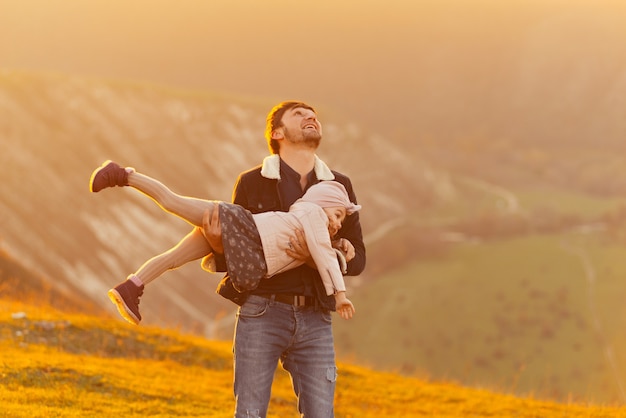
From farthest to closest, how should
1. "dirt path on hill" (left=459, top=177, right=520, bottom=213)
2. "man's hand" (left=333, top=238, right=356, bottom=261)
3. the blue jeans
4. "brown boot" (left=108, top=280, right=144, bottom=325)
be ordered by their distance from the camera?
1. "dirt path on hill" (left=459, top=177, right=520, bottom=213)
2. "man's hand" (left=333, top=238, right=356, bottom=261)
3. the blue jeans
4. "brown boot" (left=108, top=280, right=144, bottom=325)

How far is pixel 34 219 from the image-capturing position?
7438 centimetres

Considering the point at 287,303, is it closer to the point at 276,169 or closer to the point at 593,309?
the point at 276,169

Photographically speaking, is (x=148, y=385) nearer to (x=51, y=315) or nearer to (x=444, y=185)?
(x=51, y=315)

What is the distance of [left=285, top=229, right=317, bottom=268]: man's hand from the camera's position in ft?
19.7

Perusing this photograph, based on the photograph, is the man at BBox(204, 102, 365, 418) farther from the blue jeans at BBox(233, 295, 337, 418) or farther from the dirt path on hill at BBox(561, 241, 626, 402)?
the dirt path on hill at BBox(561, 241, 626, 402)

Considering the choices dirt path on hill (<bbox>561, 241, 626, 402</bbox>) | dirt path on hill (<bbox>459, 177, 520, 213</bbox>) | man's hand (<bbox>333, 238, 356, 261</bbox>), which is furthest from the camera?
dirt path on hill (<bbox>459, 177, 520, 213</bbox>)

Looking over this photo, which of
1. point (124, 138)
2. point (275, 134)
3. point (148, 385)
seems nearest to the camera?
point (275, 134)

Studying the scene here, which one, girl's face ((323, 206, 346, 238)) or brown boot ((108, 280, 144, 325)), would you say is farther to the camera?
girl's face ((323, 206, 346, 238))

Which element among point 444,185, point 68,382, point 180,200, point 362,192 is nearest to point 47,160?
point 362,192

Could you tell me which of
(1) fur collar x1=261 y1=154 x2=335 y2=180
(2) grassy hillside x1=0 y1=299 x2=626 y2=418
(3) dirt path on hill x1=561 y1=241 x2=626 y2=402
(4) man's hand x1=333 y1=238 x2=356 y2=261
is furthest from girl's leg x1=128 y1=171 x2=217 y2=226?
(3) dirt path on hill x1=561 y1=241 x2=626 y2=402

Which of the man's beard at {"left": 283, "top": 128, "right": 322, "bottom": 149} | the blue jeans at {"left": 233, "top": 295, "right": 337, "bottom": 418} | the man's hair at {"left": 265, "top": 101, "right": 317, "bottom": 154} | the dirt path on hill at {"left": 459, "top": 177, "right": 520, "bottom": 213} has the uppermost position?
the dirt path on hill at {"left": 459, "top": 177, "right": 520, "bottom": 213}

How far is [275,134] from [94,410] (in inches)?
204

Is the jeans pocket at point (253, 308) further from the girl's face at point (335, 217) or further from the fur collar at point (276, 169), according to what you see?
the fur collar at point (276, 169)

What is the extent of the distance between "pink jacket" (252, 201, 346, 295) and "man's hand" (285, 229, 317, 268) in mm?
30
